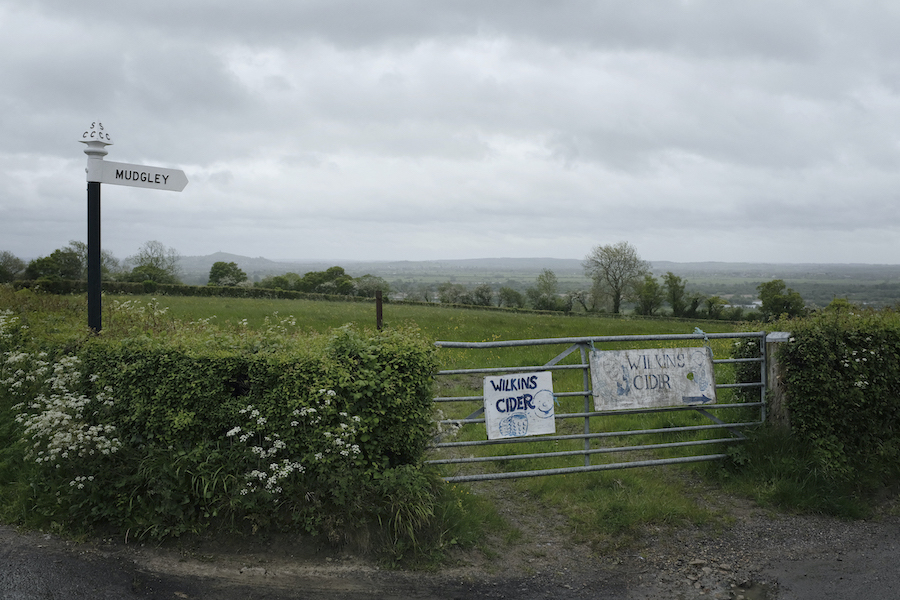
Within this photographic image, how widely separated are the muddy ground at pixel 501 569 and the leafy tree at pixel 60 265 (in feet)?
134

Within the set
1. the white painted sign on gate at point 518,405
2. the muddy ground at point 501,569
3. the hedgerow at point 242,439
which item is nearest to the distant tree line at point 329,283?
the white painted sign on gate at point 518,405

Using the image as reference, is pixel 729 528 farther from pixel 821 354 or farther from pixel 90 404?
pixel 90 404

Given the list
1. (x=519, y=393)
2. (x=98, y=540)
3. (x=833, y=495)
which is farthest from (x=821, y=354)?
(x=98, y=540)

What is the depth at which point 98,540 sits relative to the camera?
17.1 feet

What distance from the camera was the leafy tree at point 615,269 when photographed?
76.9 m

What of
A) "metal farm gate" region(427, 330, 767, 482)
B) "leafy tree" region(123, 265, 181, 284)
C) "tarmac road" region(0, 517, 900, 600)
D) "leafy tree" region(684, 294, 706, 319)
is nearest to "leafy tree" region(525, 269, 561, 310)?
"leafy tree" region(684, 294, 706, 319)

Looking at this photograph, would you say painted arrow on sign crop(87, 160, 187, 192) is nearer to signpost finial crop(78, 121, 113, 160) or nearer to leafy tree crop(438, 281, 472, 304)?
signpost finial crop(78, 121, 113, 160)

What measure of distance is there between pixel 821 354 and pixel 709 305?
4942cm

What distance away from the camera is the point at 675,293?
5678cm

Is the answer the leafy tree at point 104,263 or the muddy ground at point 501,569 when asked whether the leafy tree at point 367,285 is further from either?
the muddy ground at point 501,569

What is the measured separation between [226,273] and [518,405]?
201ft

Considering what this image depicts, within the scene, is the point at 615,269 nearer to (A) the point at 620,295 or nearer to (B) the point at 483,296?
(A) the point at 620,295

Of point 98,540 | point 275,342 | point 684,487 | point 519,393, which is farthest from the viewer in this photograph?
point 684,487

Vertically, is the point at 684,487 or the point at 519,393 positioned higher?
the point at 519,393
